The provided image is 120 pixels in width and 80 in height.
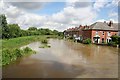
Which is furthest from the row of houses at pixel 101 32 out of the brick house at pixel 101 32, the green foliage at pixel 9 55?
the green foliage at pixel 9 55

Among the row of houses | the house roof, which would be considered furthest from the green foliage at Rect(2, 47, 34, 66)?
the house roof

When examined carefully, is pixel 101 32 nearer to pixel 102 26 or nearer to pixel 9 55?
pixel 102 26

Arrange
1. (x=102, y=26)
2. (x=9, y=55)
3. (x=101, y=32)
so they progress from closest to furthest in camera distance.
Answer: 1. (x=9, y=55)
2. (x=101, y=32)
3. (x=102, y=26)

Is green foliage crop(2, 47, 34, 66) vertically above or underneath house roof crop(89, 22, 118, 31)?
underneath

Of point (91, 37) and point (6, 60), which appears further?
point (91, 37)

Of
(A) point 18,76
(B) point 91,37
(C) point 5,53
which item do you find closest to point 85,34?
(B) point 91,37

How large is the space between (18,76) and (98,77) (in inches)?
229

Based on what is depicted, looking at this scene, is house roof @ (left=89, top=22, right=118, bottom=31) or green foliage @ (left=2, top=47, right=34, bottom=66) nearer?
green foliage @ (left=2, top=47, right=34, bottom=66)

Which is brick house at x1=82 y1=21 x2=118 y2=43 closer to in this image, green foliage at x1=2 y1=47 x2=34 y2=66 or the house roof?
the house roof

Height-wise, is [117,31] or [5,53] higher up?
[117,31]

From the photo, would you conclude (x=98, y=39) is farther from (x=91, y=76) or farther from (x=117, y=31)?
Result: (x=91, y=76)

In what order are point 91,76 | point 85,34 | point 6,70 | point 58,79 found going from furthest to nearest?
point 85,34 → point 6,70 → point 91,76 → point 58,79

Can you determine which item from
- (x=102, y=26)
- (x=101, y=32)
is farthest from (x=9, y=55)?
(x=102, y=26)

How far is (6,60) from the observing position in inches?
712
